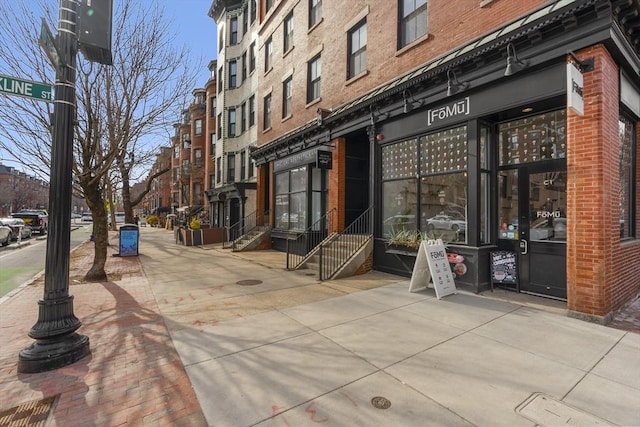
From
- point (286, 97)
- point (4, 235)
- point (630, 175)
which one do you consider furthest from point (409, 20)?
point (4, 235)

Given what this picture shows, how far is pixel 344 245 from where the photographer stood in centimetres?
1009

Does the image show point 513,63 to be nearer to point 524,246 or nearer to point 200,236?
point 524,246

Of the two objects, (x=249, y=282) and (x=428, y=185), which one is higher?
(x=428, y=185)

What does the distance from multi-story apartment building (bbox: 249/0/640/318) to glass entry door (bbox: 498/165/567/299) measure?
0.08 ft

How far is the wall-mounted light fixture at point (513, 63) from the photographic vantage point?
6.04m

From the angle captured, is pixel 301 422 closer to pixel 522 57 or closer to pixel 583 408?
pixel 583 408

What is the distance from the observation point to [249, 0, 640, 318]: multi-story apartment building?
5.29m

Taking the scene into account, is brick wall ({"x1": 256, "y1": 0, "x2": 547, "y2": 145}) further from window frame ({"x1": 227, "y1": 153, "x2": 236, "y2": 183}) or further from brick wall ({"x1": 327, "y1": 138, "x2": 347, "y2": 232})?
window frame ({"x1": 227, "y1": 153, "x2": 236, "y2": 183})

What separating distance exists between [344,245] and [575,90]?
675cm

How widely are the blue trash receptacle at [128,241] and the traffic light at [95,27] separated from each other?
11012 mm

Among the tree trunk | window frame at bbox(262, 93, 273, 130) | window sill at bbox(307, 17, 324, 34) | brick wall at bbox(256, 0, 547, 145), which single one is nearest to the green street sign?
the tree trunk

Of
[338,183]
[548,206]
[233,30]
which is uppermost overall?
[233,30]

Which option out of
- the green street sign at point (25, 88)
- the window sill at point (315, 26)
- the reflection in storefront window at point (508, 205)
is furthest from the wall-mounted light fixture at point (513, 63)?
the window sill at point (315, 26)

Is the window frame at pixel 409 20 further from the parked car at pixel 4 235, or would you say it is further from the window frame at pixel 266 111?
the parked car at pixel 4 235
